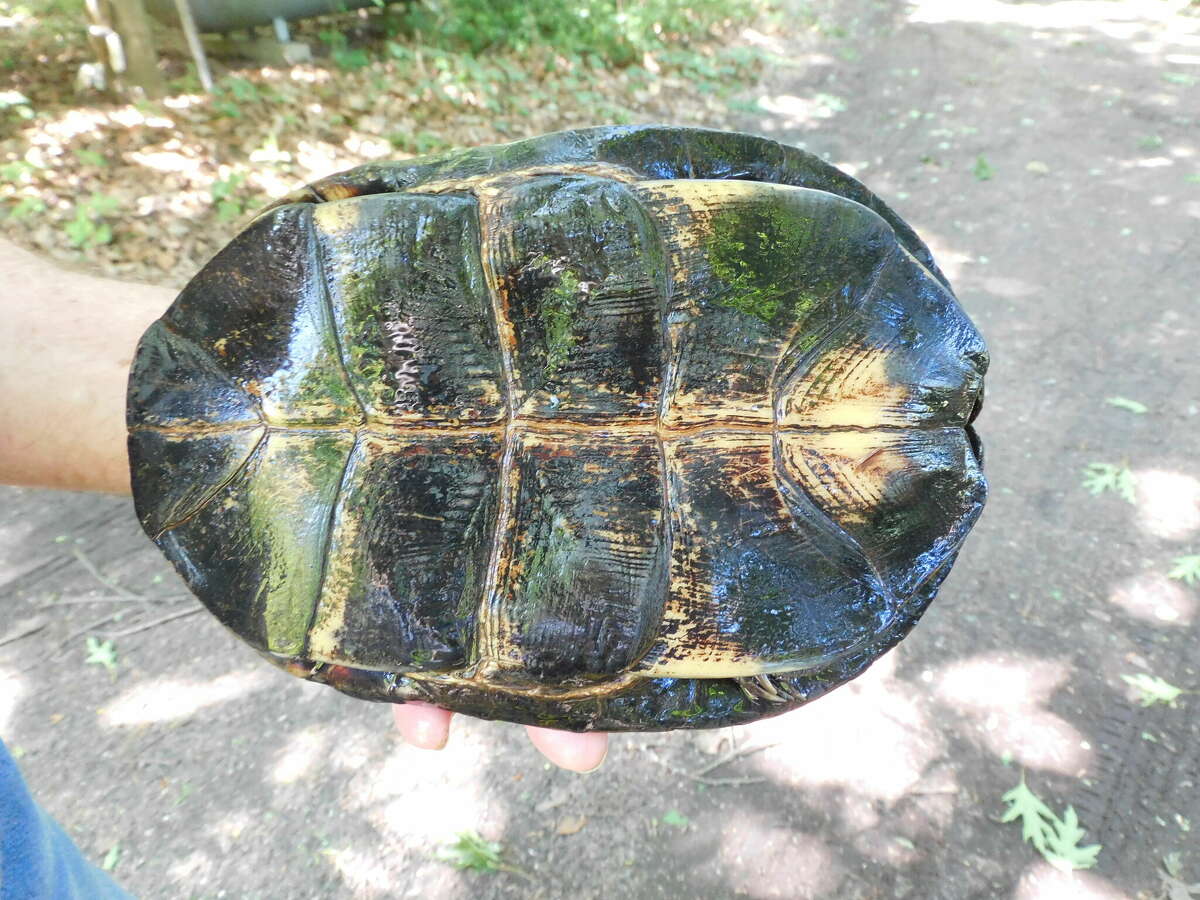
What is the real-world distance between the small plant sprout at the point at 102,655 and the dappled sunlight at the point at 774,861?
229 centimetres

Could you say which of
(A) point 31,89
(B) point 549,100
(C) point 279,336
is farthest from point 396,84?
(C) point 279,336

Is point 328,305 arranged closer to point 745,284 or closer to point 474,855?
point 745,284

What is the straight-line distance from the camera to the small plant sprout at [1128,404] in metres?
3.87

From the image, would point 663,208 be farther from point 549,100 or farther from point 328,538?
point 549,100

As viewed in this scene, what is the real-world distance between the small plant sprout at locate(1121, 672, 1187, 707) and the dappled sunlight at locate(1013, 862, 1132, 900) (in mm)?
707

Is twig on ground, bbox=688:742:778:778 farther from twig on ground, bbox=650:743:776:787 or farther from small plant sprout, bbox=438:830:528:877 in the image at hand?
small plant sprout, bbox=438:830:528:877

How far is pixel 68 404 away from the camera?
2121mm

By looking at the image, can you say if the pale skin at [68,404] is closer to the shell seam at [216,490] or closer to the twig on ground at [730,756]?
the shell seam at [216,490]

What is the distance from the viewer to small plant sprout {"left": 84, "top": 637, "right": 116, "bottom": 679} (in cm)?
293

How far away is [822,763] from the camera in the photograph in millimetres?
2744

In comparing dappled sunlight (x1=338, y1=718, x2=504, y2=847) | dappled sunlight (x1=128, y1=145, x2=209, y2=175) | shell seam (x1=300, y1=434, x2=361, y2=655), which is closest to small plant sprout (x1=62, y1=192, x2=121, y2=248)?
dappled sunlight (x1=128, y1=145, x2=209, y2=175)

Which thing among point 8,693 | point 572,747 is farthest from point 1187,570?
point 8,693

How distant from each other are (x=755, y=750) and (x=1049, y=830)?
96 cm

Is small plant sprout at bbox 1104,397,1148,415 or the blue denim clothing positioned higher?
the blue denim clothing
